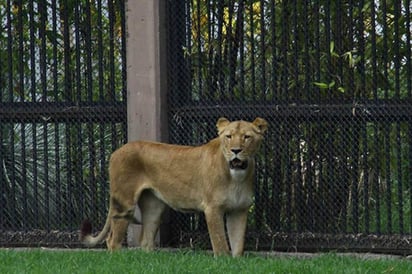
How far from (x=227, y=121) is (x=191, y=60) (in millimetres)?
916

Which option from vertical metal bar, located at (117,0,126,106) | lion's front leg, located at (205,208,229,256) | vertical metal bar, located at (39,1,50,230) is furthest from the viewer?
vertical metal bar, located at (39,1,50,230)

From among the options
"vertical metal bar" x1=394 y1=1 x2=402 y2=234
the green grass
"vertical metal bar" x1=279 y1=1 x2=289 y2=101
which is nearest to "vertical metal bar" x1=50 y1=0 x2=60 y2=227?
the green grass

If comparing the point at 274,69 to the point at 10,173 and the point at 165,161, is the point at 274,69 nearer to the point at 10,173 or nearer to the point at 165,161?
the point at 165,161

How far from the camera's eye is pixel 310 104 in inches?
393

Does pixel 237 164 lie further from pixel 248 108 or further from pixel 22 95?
pixel 22 95

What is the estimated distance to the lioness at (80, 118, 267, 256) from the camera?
9.59 m

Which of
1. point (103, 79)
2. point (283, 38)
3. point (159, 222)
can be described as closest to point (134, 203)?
point (159, 222)

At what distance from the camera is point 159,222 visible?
406 inches

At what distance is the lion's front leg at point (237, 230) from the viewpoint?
32.0 feet

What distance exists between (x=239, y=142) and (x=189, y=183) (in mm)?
728

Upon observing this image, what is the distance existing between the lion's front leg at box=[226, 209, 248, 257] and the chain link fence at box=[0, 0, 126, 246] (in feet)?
4.37

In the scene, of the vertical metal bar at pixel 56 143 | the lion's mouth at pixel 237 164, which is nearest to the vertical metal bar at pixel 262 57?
the lion's mouth at pixel 237 164

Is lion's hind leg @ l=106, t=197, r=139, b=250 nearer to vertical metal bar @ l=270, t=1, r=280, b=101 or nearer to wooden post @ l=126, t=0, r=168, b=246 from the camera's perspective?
wooden post @ l=126, t=0, r=168, b=246

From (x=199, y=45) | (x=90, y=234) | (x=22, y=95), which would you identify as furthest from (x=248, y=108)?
(x=22, y=95)
